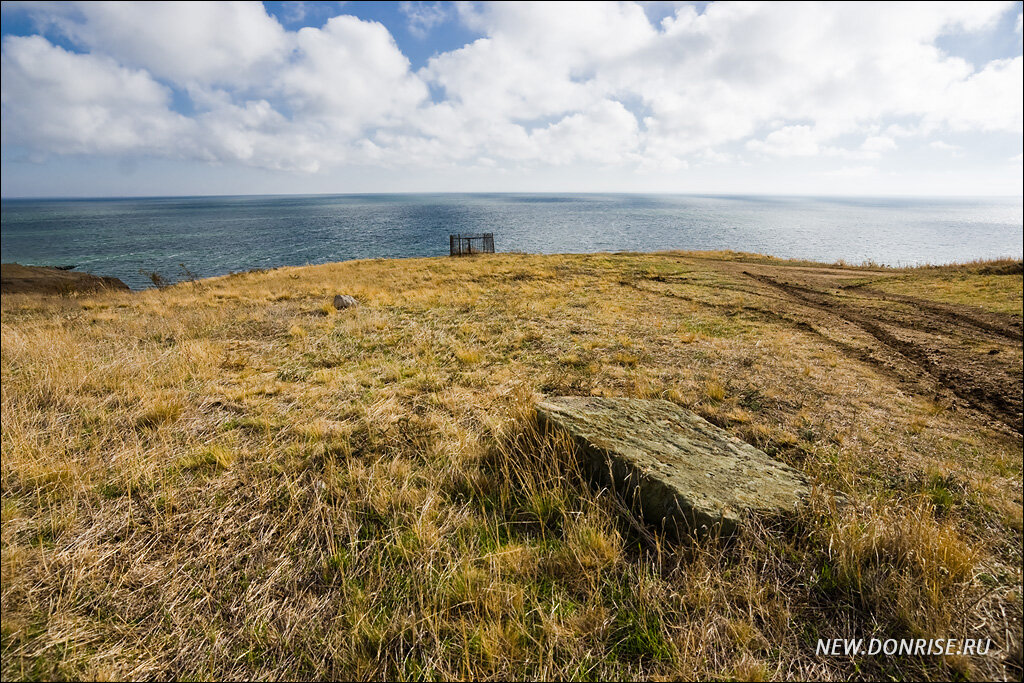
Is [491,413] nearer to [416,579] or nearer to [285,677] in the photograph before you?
[416,579]

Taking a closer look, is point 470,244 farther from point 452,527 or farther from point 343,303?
point 452,527

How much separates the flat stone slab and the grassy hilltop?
192mm

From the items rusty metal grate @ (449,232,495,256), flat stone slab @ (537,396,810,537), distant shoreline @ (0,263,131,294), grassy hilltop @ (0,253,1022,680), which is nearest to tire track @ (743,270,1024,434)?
grassy hilltop @ (0,253,1022,680)

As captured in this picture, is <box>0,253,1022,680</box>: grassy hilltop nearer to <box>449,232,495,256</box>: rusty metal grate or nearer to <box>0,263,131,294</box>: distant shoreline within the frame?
<box>0,263,131,294</box>: distant shoreline

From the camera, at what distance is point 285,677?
2.31m

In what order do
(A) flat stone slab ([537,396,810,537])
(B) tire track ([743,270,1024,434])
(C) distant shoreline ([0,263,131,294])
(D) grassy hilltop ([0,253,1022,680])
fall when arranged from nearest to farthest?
(D) grassy hilltop ([0,253,1022,680]), (A) flat stone slab ([537,396,810,537]), (B) tire track ([743,270,1024,434]), (C) distant shoreline ([0,263,131,294])

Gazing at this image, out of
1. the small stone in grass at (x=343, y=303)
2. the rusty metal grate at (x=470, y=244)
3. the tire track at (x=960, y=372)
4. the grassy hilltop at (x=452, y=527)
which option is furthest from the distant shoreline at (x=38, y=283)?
the tire track at (x=960, y=372)

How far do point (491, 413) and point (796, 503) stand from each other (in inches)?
150

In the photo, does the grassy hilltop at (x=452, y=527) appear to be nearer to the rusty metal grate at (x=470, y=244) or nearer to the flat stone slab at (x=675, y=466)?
the flat stone slab at (x=675, y=466)

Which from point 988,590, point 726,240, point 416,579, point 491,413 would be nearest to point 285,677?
point 416,579

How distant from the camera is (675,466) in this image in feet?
12.5

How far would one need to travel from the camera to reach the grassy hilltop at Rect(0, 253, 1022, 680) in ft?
7.98

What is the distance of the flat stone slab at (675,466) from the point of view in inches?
131

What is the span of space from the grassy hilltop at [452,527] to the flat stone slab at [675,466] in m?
0.19
